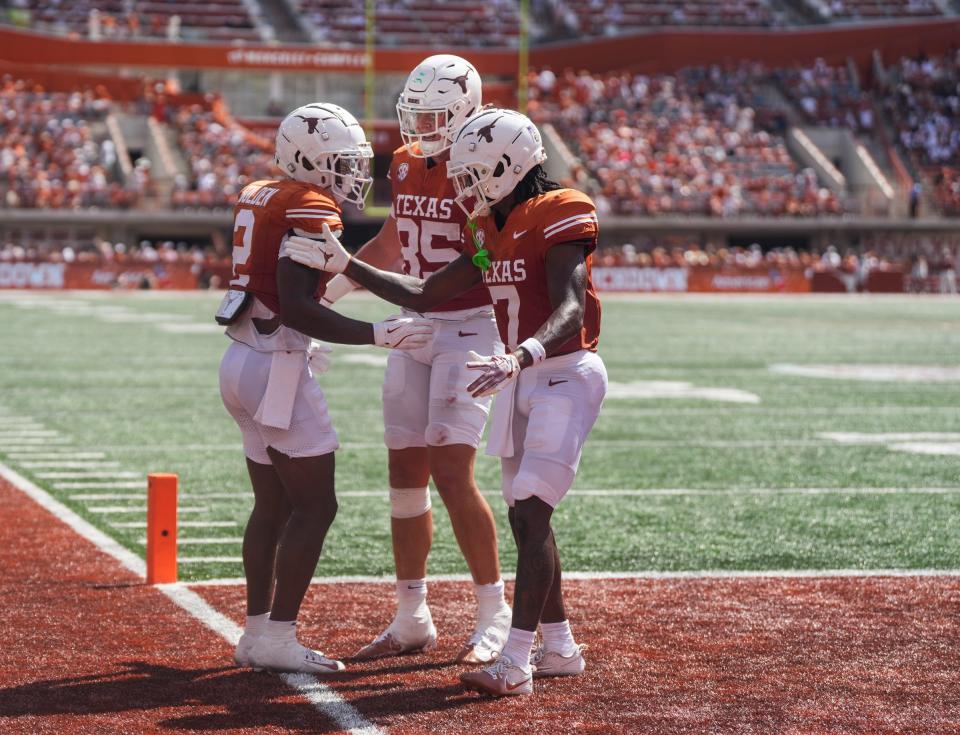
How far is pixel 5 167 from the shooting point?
39844mm

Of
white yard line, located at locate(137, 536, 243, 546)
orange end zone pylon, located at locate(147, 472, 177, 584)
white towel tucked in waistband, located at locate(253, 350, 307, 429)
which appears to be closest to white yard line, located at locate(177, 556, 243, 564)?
white yard line, located at locate(137, 536, 243, 546)

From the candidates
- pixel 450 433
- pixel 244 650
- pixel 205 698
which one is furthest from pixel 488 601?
pixel 205 698

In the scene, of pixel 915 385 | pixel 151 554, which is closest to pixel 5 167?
pixel 915 385

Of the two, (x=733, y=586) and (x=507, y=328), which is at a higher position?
(x=507, y=328)

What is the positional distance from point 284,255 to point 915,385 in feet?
39.4

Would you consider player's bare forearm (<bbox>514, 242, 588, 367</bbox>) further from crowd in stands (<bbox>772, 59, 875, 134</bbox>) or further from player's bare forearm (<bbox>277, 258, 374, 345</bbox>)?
crowd in stands (<bbox>772, 59, 875, 134</bbox>)

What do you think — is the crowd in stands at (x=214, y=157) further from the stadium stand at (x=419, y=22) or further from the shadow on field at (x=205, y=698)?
the shadow on field at (x=205, y=698)

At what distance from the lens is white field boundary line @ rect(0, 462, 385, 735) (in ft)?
15.8

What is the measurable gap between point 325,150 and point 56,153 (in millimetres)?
38037

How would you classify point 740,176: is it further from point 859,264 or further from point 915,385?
point 915,385

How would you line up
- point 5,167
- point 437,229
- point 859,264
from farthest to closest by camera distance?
point 859,264 → point 5,167 → point 437,229

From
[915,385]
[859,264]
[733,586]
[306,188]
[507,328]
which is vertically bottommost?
[859,264]

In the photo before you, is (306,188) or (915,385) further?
(915,385)

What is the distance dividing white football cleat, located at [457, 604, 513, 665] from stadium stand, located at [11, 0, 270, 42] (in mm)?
43484
